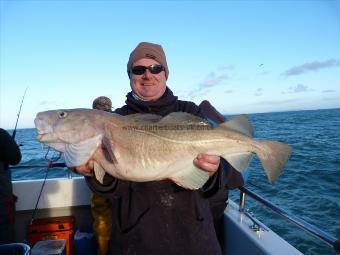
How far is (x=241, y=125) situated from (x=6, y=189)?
399cm

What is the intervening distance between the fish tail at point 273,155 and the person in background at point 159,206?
1.14 ft

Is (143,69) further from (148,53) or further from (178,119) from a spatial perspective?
(178,119)

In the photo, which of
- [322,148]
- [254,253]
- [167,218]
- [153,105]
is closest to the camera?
[167,218]

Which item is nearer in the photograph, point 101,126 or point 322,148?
point 101,126

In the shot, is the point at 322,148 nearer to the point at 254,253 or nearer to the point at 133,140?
the point at 254,253

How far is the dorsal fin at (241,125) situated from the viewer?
2922 millimetres

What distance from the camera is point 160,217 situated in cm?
265

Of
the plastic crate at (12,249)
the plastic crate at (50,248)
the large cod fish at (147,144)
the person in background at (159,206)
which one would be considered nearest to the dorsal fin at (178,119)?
the large cod fish at (147,144)

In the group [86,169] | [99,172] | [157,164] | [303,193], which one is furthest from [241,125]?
[303,193]

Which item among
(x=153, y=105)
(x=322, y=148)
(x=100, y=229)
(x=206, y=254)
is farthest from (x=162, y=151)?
(x=322, y=148)

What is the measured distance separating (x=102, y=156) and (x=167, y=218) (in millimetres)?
756

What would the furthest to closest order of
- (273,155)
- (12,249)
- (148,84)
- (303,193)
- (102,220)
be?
(303,193) < (102,220) < (12,249) < (148,84) < (273,155)

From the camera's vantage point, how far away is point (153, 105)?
3.01 m

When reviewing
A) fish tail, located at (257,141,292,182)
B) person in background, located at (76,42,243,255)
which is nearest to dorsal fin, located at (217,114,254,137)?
fish tail, located at (257,141,292,182)
